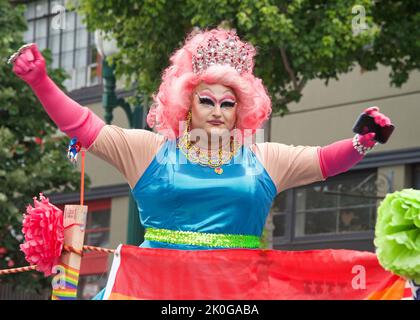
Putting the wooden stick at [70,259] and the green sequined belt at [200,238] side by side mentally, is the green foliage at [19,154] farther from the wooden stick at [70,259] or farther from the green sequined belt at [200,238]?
the wooden stick at [70,259]

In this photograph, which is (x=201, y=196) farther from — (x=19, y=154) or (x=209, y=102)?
(x=19, y=154)

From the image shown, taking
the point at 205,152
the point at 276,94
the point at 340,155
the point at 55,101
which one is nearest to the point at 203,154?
the point at 205,152

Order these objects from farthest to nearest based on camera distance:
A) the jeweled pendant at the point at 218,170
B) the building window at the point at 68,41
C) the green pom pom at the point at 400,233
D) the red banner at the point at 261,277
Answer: the building window at the point at 68,41 → the jeweled pendant at the point at 218,170 → the red banner at the point at 261,277 → the green pom pom at the point at 400,233

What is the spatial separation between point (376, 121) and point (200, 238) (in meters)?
0.91

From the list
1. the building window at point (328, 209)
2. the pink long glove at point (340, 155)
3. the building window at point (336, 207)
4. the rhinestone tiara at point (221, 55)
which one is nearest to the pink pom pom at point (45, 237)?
the rhinestone tiara at point (221, 55)

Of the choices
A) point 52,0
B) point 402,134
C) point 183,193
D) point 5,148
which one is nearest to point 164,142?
point 183,193

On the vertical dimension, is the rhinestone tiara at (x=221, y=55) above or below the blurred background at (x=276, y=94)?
below

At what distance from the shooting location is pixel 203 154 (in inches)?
213

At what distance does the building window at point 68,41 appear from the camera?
2236 centimetres

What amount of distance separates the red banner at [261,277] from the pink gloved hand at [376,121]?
55cm

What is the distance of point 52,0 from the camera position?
2291 cm

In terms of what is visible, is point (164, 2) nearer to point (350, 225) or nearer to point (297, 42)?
point (297, 42)

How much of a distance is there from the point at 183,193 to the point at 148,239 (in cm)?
26

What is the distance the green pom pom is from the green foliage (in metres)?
10.6
